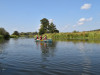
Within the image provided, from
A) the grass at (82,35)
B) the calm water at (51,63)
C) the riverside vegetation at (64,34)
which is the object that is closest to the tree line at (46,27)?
the riverside vegetation at (64,34)

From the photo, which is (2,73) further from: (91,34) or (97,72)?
(91,34)

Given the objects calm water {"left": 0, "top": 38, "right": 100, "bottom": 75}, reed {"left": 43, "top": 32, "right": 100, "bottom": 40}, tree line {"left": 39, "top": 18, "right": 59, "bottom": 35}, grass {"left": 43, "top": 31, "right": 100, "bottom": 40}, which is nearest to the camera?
calm water {"left": 0, "top": 38, "right": 100, "bottom": 75}

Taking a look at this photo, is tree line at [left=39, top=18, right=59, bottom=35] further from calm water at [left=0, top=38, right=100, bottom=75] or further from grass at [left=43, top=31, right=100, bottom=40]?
calm water at [left=0, top=38, right=100, bottom=75]

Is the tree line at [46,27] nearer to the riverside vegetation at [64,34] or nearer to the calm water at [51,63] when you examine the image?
the riverside vegetation at [64,34]

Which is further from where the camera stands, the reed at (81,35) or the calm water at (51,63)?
the reed at (81,35)

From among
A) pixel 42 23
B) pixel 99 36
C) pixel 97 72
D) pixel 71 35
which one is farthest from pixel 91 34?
pixel 42 23

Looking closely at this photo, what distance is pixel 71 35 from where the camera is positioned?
5828 centimetres

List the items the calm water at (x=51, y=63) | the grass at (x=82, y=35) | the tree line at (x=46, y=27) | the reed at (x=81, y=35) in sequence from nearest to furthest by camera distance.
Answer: the calm water at (x=51, y=63) < the grass at (x=82, y=35) < the reed at (x=81, y=35) < the tree line at (x=46, y=27)

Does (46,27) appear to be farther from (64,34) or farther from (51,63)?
(51,63)

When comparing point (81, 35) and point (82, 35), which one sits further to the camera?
point (81, 35)

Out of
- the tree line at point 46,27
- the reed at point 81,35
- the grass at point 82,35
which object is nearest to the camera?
the grass at point 82,35

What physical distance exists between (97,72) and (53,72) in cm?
296

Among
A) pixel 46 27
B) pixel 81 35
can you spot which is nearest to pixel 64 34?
pixel 81 35

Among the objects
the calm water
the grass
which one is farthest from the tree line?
the calm water
